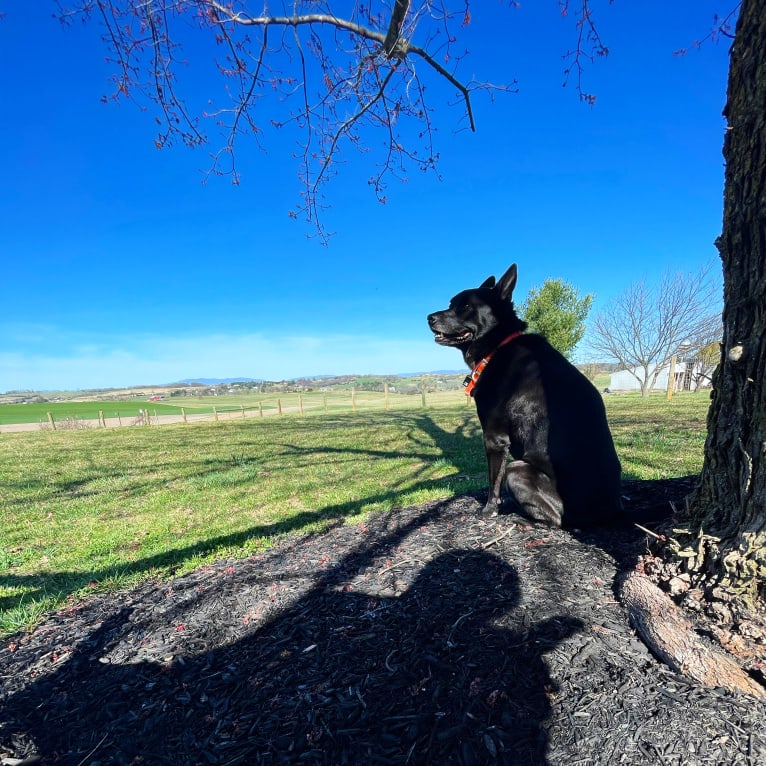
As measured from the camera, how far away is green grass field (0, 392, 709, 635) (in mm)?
3662

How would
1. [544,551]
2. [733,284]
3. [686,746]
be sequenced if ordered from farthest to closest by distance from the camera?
[544,551], [733,284], [686,746]

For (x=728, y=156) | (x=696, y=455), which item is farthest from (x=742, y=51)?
(x=696, y=455)

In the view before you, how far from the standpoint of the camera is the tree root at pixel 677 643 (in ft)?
4.38

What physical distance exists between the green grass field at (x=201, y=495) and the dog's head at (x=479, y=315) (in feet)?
6.58

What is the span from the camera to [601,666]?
144cm

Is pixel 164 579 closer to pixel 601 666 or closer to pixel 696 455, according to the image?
pixel 601 666

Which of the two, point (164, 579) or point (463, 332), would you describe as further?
point (463, 332)

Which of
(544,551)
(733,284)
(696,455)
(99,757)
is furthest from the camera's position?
(696,455)

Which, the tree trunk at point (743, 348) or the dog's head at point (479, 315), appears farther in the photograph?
the dog's head at point (479, 315)

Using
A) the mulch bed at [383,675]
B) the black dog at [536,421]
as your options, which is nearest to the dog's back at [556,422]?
the black dog at [536,421]

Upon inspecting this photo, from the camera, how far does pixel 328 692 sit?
1508 millimetres

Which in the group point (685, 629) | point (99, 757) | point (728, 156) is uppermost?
point (728, 156)

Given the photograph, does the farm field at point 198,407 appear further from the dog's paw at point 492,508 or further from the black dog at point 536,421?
the dog's paw at point 492,508

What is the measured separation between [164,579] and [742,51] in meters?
5.10
